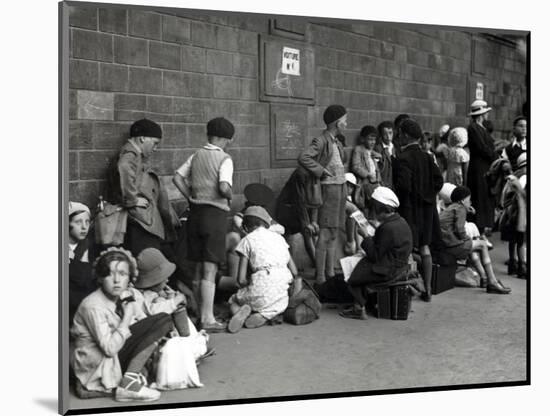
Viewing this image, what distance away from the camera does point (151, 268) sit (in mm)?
6070

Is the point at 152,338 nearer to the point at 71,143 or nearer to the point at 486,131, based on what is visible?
the point at 71,143

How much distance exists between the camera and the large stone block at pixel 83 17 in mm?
5812

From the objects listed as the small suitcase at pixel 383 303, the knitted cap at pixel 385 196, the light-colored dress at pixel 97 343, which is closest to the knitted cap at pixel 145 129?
the light-colored dress at pixel 97 343

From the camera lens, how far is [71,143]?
5844 millimetres

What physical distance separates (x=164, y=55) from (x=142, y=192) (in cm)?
91

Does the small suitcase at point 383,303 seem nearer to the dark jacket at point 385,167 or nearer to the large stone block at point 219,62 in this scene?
the dark jacket at point 385,167

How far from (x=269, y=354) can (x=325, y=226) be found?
99cm

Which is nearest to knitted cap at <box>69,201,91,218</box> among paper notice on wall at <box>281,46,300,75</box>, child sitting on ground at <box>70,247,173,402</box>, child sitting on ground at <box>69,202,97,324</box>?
child sitting on ground at <box>69,202,97,324</box>

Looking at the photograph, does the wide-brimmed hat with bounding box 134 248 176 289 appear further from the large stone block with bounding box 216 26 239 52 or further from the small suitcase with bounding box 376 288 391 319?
the small suitcase with bounding box 376 288 391 319

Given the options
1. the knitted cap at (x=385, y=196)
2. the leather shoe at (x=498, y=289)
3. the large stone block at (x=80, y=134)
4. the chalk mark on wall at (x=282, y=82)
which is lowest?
the leather shoe at (x=498, y=289)

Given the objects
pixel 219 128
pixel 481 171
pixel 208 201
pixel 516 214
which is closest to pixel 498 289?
pixel 516 214

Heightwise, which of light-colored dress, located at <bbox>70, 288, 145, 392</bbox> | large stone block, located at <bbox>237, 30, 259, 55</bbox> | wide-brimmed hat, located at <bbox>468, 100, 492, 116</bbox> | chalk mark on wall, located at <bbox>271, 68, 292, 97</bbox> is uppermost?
large stone block, located at <bbox>237, 30, 259, 55</bbox>

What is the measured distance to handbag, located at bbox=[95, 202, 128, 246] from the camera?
5957mm

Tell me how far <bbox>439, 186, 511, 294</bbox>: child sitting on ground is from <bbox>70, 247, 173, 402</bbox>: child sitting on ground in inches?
97.5
